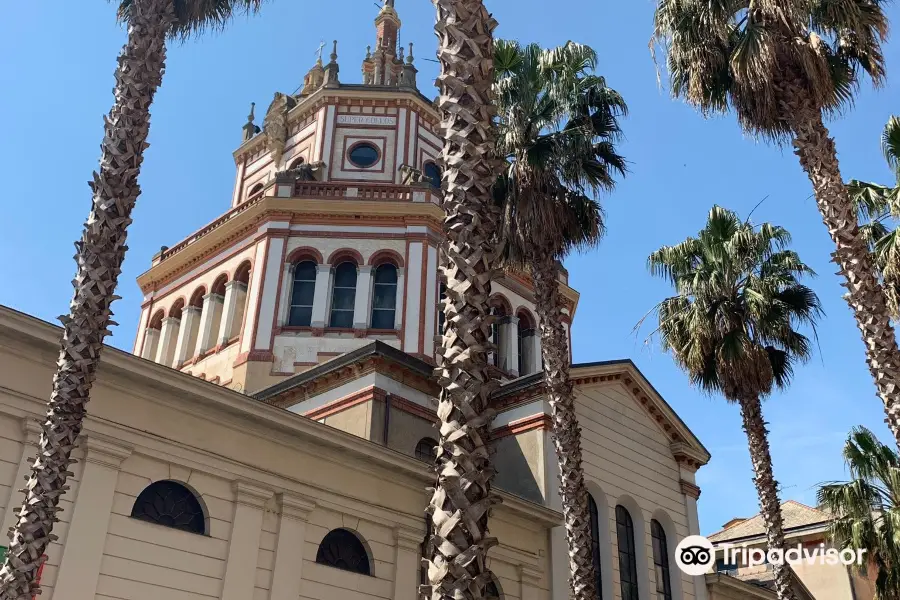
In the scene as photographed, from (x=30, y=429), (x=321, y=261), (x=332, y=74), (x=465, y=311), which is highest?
(x=332, y=74)

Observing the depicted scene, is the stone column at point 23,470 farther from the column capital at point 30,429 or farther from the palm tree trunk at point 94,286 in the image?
the palm tree trunk at point 94,286

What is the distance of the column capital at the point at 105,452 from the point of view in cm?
1254

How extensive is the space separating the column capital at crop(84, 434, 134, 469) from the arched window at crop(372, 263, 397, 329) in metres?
13.6

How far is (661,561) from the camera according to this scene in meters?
22.9

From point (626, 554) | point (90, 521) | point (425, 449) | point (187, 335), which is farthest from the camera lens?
point (187, 335)

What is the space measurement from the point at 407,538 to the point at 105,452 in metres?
6.39

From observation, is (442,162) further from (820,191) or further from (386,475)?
(386,475)

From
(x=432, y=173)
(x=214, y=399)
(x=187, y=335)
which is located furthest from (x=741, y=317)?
(x=187, y=335)

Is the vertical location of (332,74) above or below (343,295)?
above

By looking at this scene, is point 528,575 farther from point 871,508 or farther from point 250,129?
point 250,129

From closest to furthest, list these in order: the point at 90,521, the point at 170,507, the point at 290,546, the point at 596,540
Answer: the point at 90,521 < the point at 170,507 < the point at 290,546 < the point at 596,540

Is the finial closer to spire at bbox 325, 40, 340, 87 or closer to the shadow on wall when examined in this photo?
spire at bbox 325, 40, 340, 87

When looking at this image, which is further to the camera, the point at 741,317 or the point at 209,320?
the point at 209,320

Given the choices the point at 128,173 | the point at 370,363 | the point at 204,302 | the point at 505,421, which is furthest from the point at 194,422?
the point at 204,302
